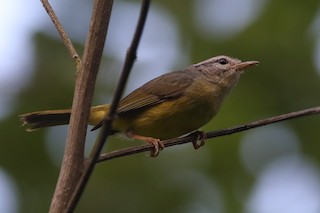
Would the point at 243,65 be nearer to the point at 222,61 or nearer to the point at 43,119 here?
the point at 222,61

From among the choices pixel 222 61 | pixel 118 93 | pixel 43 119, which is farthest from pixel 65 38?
pixel 222 61

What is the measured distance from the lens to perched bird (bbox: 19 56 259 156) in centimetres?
420

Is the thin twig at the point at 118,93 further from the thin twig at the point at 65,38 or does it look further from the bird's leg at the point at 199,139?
the bird's leg at the point at 199,139

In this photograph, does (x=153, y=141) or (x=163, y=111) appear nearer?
(x=153, y=141)

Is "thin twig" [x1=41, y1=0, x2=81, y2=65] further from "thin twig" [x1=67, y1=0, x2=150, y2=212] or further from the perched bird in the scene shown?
the perched bird

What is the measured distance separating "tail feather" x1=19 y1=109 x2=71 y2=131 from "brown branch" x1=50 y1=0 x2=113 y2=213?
1.85 meters

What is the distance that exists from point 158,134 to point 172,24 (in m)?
2.15

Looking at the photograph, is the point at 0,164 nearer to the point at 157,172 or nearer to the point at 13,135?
the point at 13,135

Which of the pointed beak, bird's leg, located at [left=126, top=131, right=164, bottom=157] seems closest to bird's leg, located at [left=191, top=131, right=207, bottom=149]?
bird's leg, located at [left=126, top=131, right=164, bottom=157]

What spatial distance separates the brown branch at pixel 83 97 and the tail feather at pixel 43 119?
1.85 metres

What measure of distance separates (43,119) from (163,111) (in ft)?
2.67

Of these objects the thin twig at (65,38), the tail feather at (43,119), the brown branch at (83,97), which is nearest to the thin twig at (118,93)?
the brown branch at (83,97)

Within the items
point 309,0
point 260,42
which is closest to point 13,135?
point 260,42

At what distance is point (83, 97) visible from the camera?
2131mm
